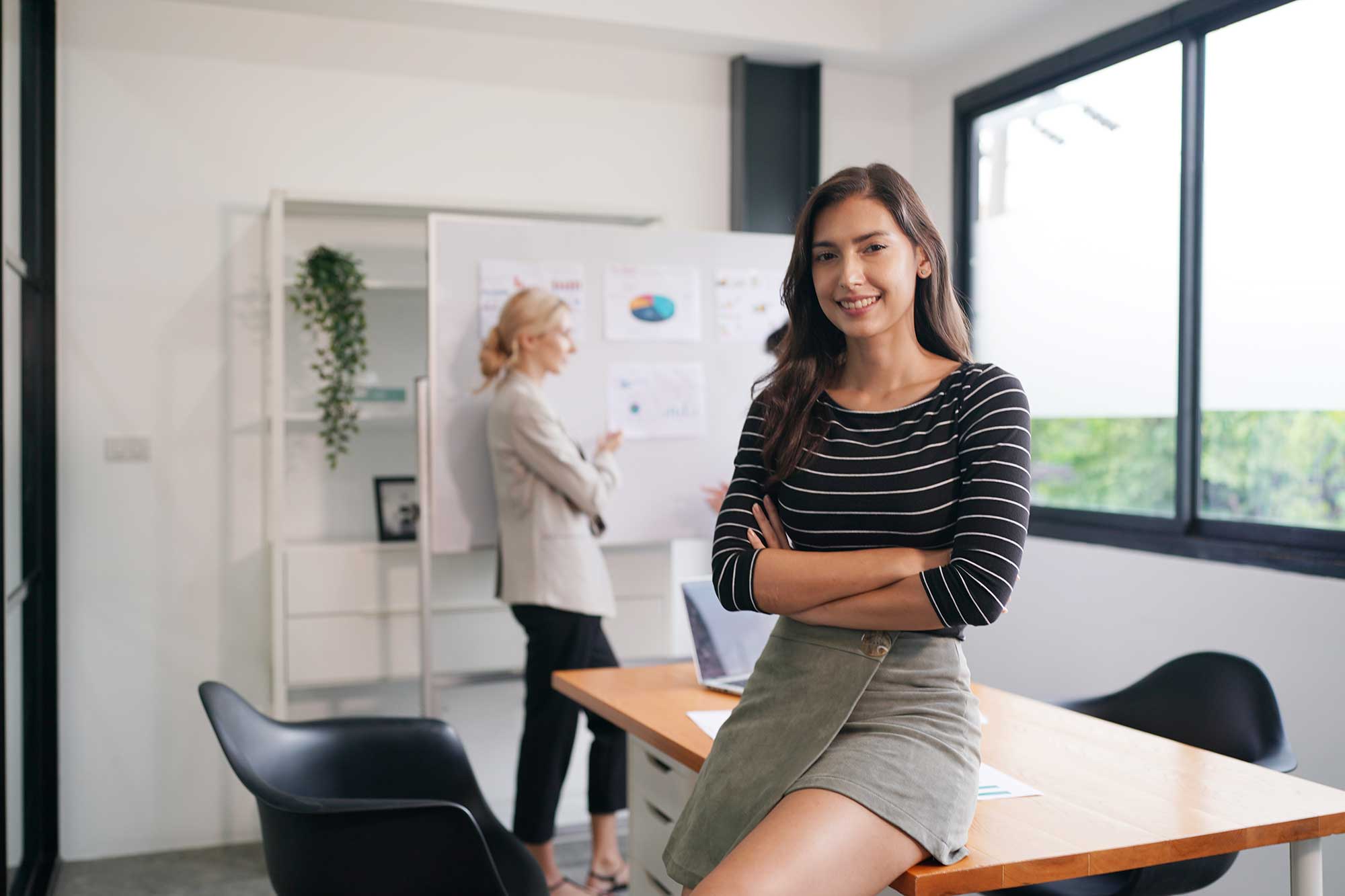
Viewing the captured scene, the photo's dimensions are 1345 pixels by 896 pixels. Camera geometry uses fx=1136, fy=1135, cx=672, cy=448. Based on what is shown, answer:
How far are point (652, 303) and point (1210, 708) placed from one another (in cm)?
204

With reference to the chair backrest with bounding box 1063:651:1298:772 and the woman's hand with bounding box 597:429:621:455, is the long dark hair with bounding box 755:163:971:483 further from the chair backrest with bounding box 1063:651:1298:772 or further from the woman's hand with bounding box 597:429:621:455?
the woman's hand with bounding box 597:429:621:455

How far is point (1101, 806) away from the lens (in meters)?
1.51

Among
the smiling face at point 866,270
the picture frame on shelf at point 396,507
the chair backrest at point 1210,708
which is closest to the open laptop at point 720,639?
the chair backrest at point 1210,708

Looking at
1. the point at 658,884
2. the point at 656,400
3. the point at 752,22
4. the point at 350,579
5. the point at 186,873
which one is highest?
the point at 752,22

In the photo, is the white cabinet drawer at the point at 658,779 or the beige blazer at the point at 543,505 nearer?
the white cabinet drawer at the point at 658,779

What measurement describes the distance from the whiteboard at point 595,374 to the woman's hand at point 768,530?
186 centimetres

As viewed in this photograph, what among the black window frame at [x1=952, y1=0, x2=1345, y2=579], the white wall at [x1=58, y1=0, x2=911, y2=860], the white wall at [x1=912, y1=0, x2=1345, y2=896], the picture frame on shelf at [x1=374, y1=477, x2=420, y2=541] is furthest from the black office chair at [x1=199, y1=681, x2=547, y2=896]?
the black window frame at [x1=952, y1=0, x2=1345, y2=579]

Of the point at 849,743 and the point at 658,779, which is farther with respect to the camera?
the point at 658,779

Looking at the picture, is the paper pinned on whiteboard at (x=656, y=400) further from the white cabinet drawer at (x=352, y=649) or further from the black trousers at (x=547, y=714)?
the white cabinet drawer at (x=352, y=649)

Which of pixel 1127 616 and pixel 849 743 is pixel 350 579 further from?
pixel 849 743

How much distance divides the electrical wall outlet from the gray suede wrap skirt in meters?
2.75

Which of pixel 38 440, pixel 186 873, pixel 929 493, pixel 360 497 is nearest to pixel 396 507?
pixel 360 497

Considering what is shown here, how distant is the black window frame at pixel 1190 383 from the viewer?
288 centimetres

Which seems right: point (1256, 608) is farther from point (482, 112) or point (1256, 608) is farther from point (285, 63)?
point (285, 63)
